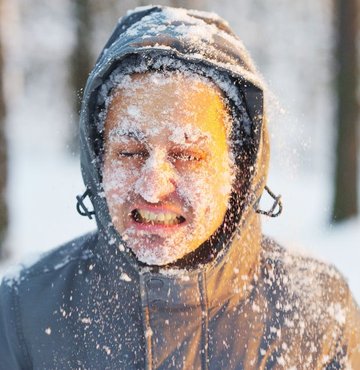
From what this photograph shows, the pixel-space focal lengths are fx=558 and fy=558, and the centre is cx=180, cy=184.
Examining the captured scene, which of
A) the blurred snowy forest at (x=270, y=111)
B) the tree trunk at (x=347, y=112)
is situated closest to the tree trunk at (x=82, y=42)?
the blurred snowy forest at (x=270, y=111)

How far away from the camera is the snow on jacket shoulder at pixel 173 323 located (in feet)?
4.69

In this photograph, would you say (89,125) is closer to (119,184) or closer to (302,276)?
(119,184)


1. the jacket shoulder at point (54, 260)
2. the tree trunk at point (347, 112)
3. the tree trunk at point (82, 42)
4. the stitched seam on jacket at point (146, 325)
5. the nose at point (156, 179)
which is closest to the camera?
the nose at point (156, 179)

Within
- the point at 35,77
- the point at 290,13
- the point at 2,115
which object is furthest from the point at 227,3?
the point at 2,115

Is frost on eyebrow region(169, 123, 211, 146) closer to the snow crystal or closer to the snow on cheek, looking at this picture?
the snow on cheek

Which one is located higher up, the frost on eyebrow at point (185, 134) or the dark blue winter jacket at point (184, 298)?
the frost on eyebrow at point (185, 134)

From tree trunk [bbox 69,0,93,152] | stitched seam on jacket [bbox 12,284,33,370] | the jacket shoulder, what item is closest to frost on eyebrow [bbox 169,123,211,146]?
the jacket shoulder

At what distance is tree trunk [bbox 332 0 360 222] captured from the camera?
672cm

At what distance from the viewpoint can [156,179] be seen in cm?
130

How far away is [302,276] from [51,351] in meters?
0.72

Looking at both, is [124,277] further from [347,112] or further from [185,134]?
[347,112]

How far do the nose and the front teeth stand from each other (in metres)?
0.04

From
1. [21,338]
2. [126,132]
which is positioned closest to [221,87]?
[126,132]

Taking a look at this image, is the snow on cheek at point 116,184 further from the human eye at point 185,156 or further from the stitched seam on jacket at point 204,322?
the stitched seam on jacket at point 204,322
